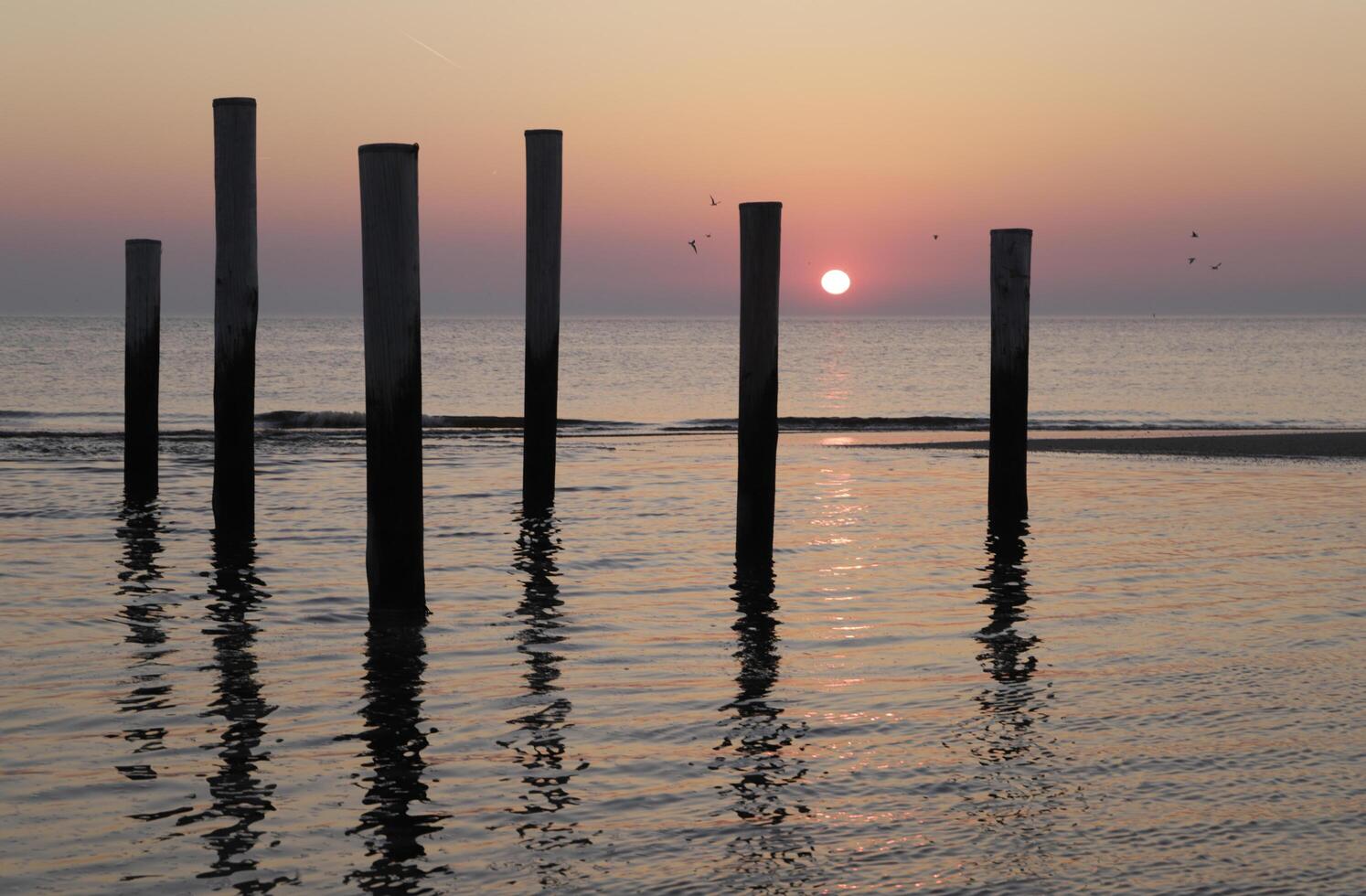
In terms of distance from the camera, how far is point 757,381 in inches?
436

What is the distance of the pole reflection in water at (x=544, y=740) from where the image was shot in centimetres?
533

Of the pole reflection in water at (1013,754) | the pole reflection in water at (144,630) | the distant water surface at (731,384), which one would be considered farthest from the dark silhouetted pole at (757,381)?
the distant water surface at (731,384)

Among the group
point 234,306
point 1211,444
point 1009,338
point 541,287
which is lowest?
point 1211,444

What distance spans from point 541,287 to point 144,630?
593 centimetres

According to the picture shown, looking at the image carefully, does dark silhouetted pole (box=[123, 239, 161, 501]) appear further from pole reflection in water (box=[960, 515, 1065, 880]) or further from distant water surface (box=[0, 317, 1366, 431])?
distant water surface (box=[0, 317, 1366, 431])

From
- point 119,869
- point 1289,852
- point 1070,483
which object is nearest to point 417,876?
point 119,869

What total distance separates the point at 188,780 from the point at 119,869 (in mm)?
992

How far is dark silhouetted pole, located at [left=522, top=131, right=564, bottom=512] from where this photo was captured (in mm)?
13844

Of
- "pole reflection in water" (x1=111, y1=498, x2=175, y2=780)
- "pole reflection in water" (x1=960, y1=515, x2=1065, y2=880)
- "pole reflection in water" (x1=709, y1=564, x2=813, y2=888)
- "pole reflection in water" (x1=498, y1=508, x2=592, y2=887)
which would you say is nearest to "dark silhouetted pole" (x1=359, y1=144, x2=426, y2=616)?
"pole reflection in water" (x1=498, y1=508, x2=592, y2=887)

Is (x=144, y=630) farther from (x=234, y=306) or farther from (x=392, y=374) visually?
(x=234, y=306)

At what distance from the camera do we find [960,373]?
69.4m

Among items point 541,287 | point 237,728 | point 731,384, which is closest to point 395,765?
point 237,728

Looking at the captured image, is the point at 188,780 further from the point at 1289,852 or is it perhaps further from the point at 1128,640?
the point at 1128,640

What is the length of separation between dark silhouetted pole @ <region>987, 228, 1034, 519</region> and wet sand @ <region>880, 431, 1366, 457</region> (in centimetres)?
1078
